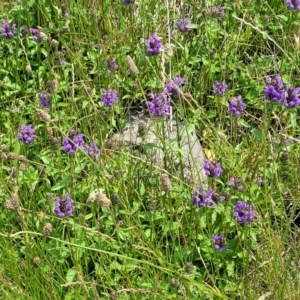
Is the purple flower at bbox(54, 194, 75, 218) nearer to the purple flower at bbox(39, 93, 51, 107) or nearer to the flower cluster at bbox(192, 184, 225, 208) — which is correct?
the flower cluster at bbox(192, 184, 225, 208)

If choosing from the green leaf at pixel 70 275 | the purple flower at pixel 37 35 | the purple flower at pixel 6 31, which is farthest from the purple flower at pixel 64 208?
the purple flower at pixel 6 31

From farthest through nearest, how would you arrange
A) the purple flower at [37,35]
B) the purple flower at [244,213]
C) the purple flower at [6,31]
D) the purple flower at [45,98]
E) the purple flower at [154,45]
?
1. the purple flower at [6,31]
2. the purple flower at [37,35]
3. the purple flower at [45,98]
4. the purple flower at [154,45]
5. the purple flower at [244,213]

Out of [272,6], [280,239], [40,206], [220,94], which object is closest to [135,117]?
[220,94]

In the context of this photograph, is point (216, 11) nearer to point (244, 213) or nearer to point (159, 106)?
point (159, 106)

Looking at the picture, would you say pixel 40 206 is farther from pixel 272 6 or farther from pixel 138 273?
pixel 272 6

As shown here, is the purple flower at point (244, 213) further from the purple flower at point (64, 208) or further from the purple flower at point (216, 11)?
the purple flower at point (216, 11)

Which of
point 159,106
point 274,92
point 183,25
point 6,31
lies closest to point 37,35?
point 6,31

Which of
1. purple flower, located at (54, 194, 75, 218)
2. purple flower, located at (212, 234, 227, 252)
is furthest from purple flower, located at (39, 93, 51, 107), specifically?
purple flower, located at (212, 234, 227, 252)
